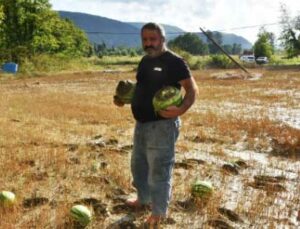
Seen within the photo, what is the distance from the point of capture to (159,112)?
4805mm

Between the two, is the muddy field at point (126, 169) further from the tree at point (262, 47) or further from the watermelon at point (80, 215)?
the tree at point (262, 47)

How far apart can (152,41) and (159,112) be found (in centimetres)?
70

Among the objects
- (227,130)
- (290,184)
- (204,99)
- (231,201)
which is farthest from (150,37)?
(204,99)

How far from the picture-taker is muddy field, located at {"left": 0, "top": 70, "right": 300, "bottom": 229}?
17.4 ft

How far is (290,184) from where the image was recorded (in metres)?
6.92

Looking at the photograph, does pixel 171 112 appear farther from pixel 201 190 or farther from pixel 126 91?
pixel 201 190

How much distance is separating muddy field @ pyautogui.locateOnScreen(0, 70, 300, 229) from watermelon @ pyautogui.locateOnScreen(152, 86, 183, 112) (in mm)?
1285

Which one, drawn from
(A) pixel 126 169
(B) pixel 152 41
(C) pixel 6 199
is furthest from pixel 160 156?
(A) pixel 126 169

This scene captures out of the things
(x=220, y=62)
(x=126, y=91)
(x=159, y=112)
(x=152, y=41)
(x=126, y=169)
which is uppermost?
(x=152, y=41)

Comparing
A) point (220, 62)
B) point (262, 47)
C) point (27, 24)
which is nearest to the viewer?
point (27, 24)

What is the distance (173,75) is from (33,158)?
3.83m

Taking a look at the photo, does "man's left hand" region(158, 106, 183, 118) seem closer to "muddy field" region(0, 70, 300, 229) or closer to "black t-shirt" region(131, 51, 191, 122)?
"black t-shirt" region(131, 51, 191, 122)

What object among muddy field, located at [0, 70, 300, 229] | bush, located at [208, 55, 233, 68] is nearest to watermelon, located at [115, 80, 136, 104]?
muddy field, located at [0, 70, 300, 229]

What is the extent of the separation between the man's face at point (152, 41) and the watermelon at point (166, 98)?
388 millimetres
